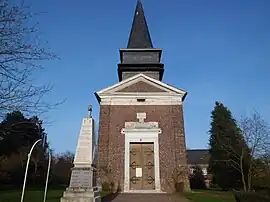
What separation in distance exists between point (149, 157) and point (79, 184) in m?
10.6

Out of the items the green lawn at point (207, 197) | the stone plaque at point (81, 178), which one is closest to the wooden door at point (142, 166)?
the green lawn at point (207, 197)

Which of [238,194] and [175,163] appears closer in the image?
[238,194]

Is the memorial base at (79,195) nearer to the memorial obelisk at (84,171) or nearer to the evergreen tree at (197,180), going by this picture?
the memorial obelisk at (84,171)

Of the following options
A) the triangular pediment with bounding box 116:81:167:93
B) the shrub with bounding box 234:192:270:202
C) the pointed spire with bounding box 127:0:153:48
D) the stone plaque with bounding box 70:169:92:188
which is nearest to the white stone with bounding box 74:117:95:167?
the stone plaque with bounding box 70:169:92:188

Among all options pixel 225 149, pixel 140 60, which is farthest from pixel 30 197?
pixel 225 149

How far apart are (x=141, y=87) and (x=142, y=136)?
3820mm

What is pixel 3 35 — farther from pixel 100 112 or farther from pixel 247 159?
pixel 247 159

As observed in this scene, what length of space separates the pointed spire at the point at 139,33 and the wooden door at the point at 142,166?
9.60 m

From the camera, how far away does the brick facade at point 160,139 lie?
20312 millimetres

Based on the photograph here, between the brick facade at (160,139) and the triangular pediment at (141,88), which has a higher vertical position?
the triangular pediment at (141,88)

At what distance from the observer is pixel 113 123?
2150 centimetres

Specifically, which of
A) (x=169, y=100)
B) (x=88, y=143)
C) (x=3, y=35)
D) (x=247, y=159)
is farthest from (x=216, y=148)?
(x=3, y=35)

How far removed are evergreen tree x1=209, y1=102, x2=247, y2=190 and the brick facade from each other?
7460 mm

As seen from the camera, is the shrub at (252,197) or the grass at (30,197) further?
the grass at (30,197)
